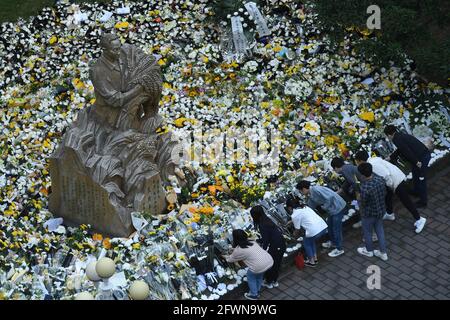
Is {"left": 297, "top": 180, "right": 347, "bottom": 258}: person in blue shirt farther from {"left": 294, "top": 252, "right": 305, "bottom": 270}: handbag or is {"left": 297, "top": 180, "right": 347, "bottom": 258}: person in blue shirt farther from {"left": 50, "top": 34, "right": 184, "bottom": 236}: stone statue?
{"left": 50, "top": 34, "right": 184, "bottom": 236}: stone statue

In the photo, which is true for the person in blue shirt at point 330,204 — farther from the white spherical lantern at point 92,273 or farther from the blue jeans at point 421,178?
the white spherical lantern at point 92,273

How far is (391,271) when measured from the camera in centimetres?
1455

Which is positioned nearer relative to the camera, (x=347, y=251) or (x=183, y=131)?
(x=347, y=251)

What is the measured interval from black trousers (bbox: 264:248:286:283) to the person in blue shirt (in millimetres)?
934

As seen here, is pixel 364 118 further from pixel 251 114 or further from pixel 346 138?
pixel 251 114

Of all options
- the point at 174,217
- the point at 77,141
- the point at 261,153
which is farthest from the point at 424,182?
the point at 77,141

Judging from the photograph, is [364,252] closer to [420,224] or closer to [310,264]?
[310,264]

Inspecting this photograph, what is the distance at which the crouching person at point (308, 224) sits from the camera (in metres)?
14.2

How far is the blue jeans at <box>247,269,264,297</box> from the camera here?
13867mm

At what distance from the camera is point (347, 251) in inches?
590

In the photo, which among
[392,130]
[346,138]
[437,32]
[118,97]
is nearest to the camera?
[118,97]

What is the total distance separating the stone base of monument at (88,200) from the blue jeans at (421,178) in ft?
11.6

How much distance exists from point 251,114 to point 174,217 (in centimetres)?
285

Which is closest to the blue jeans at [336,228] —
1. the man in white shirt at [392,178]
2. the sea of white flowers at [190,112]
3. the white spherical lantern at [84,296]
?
the man in white shirt at [392,178]
